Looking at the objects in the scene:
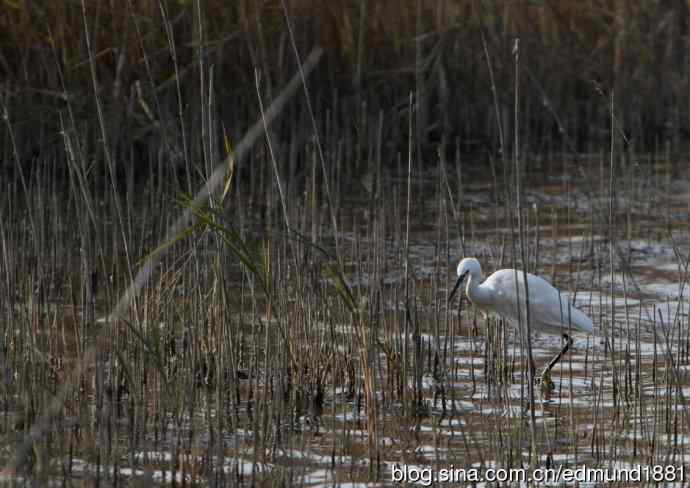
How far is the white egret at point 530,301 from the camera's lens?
5473 mm

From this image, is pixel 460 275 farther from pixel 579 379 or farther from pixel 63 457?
pixel 63 457

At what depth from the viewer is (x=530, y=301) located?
5.59 metres

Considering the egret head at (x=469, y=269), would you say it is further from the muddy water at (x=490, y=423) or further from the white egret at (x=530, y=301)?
the muddy water at (x=490, y=423)

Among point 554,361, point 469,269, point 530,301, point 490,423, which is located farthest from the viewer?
point 469,269

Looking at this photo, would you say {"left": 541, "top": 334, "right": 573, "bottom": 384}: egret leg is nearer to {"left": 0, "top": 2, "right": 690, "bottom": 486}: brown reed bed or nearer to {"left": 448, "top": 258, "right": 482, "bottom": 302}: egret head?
{"left": 0, "top": 2, "right": 690, "bottom": 486}: brown reed bed

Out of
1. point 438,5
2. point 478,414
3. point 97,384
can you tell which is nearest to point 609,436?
point 478,414

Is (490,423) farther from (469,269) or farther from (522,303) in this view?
(469,269)

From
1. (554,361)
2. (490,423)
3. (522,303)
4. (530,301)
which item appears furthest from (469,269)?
(490,423)

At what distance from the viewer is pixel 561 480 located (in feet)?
11.5

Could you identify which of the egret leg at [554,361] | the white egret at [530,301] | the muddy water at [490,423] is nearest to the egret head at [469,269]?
the white egret at [530,301]

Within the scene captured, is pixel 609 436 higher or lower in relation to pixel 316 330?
lower

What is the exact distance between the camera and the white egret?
547 cm

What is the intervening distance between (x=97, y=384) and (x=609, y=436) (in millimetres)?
1885

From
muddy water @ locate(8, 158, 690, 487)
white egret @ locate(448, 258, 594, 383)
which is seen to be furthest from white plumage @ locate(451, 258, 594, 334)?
muddy water @ locate(8, 158, 690, 487)
